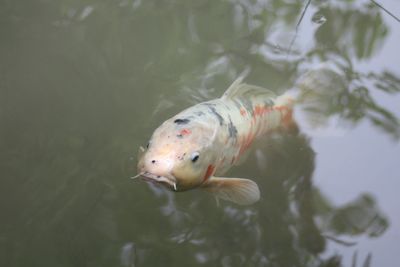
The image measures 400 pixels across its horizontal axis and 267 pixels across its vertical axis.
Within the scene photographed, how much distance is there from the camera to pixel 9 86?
3.65 meters

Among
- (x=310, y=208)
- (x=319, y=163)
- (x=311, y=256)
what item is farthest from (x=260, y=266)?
(x=319, y=163)

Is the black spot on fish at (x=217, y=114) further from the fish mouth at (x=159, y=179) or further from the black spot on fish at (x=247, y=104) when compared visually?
the fish mouth at (x=159, y=179)

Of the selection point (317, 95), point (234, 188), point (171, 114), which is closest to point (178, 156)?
point (234, 188)

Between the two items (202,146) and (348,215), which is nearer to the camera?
(202,146)

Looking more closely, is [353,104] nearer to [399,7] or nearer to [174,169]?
[399,7]

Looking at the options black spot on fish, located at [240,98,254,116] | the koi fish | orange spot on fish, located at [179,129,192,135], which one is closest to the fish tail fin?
the koi fish

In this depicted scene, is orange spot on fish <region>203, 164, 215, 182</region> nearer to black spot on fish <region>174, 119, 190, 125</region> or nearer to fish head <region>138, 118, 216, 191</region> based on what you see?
fish head <region>138, 118, 216, 191</region>

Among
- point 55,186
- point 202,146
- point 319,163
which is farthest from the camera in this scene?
point 319,163

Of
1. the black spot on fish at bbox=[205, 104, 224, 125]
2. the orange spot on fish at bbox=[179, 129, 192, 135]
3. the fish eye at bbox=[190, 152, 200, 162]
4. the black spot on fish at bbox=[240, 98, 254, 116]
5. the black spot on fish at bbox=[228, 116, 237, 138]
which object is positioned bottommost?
the black spot on fish at bbox=[240, 98, 254, 116]

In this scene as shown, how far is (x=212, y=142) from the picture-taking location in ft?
8.40

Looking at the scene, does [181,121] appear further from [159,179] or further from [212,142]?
[159,179]

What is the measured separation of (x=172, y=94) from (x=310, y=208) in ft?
4.23

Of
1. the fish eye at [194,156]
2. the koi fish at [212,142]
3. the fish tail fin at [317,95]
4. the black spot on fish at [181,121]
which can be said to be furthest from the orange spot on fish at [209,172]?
the fish tail fin at [317,95]

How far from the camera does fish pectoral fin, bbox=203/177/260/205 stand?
8.68ft
